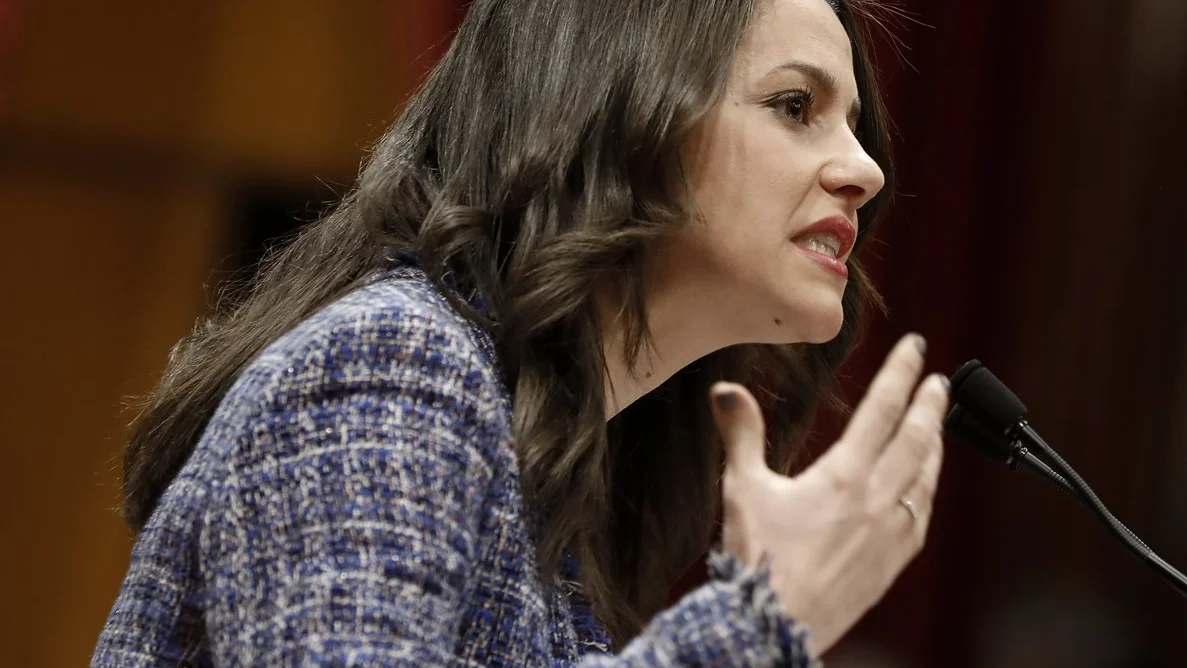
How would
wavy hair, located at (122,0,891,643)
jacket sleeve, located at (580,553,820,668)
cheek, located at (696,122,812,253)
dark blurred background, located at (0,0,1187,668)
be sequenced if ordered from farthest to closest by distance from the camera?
dark blurred background, located at (0,0,1187,668) → cheek, located at (696,122,812,253) → wavy hair, located at (122,0,891,643) → jacket sleeve, located at (580,553,820,668)

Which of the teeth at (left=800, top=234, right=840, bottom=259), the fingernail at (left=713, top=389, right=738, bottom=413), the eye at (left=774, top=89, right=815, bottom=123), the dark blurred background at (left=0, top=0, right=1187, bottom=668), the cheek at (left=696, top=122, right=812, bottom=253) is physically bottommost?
the dark blurred background at (left=0, top=0, right=1187, bottom=668)

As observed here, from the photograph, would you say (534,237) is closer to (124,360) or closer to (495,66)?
(495,66)

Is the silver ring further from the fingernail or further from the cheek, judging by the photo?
the cheek

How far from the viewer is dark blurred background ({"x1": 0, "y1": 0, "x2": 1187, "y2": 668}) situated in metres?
2.21

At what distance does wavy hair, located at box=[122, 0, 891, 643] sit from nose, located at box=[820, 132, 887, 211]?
0.43ft

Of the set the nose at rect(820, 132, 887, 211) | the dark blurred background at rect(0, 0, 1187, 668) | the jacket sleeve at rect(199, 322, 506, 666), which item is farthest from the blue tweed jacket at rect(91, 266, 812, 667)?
the dark blurred background at rect(0, 0, 1187, 668)

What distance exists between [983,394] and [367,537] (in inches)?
23.0

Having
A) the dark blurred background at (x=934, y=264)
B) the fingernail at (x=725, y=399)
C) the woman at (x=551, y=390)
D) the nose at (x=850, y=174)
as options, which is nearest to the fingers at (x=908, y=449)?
the woman at (x=551, y=390)

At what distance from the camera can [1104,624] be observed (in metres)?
2.18

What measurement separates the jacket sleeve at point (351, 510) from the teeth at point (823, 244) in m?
0.41

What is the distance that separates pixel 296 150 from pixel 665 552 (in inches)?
51.8

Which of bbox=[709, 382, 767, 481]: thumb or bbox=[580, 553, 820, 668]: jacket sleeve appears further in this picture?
bbox=[709, 382, 767, 481]: thumb

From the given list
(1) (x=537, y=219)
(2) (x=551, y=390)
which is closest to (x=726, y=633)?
(2) (x=551, y=390)

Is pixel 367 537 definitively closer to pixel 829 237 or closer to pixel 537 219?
pixel 537 219
